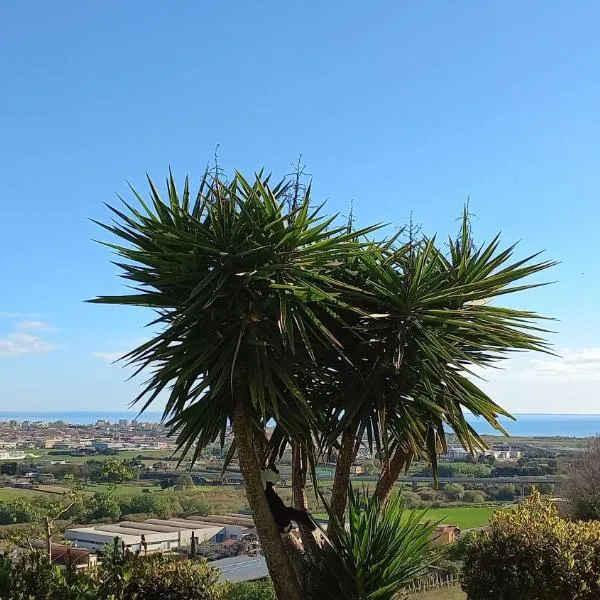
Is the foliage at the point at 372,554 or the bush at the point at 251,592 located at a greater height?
the foliage at the point at 372,554

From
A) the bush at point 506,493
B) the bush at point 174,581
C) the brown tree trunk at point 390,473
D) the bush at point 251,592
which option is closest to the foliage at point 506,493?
the bush at point 506,493

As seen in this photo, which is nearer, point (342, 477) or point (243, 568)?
point (342, 477)

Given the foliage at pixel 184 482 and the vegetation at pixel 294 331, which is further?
the foliage at pixel 184 482

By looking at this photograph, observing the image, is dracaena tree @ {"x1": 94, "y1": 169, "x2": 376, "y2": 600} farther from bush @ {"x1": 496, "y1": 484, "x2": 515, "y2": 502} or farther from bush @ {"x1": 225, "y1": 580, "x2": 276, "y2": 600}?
bush @ {"x1": 496, "y1": 484, "x2": 515, "y2": 502}

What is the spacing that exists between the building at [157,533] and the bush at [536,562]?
6162 mm

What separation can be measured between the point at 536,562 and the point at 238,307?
4.29 m

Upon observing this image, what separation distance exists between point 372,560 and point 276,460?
1.47 metres

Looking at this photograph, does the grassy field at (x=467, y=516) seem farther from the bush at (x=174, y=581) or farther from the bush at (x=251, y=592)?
the bush at (x=174, y=581)

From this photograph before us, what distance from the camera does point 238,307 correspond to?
561 cm

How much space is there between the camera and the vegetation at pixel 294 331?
5.64m

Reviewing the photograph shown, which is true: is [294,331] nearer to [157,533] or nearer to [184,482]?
[157,533]

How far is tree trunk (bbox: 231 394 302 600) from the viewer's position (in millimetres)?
5793

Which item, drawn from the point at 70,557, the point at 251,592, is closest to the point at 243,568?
the point at 251,592

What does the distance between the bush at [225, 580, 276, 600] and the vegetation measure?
14.9 feet
